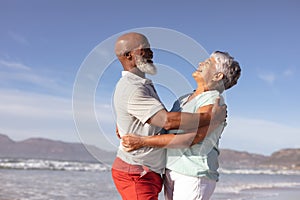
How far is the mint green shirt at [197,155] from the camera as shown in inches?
102

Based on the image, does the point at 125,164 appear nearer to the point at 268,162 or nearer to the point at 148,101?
the point at 148,101

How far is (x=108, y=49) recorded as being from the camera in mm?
2590

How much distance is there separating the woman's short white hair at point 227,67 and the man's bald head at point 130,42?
1.56 ft

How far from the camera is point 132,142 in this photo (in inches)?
96.8

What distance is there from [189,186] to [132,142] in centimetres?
49

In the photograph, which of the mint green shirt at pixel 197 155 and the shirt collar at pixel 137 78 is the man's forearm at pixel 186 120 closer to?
the mint green shirt at pixel 197 155

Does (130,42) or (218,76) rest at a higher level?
(130,42)

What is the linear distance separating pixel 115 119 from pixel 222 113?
670mm

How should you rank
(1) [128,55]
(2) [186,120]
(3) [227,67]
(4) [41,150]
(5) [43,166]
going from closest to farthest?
(2) [186,120], (1) [128,55], (3) [227,67], (5) [43,166], (4) [41,150]

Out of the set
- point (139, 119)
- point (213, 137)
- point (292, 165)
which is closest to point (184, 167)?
point (213, 137)

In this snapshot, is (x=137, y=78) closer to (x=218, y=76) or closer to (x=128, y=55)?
(x=128, y=55)

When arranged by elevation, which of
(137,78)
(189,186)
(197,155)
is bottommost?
(189,186)

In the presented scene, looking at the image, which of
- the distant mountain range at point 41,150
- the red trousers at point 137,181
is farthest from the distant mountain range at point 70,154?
the red trousers at point 137,181

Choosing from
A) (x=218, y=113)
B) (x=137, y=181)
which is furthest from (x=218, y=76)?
(x=137, y=181)
